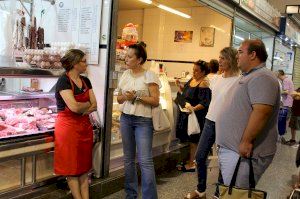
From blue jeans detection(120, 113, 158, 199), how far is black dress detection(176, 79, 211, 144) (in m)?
1.44

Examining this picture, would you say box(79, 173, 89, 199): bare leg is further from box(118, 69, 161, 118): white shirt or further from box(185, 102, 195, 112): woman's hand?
box(185, 102, 195, 112): woman's hand

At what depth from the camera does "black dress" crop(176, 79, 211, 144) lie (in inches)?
173

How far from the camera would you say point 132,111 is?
3.08 meters

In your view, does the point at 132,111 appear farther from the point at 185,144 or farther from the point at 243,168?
the point at 185,144

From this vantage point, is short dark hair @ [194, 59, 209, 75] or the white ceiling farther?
the white ceiling

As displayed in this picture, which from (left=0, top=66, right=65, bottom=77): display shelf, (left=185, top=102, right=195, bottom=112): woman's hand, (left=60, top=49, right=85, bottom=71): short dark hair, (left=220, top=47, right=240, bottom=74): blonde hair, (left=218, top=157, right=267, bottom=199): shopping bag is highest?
(left=220, top=47, right=240, bottom=74): blonde hair

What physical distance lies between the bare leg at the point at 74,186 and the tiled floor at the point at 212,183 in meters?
0.75

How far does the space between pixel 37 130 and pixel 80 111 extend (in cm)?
51

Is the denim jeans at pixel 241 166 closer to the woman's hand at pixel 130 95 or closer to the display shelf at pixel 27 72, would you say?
the woman's hand at pixel 130 95

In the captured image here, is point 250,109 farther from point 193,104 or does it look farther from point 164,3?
point 164,3

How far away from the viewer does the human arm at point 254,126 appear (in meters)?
2.19

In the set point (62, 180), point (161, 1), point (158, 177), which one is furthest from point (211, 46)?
point (62, 180)

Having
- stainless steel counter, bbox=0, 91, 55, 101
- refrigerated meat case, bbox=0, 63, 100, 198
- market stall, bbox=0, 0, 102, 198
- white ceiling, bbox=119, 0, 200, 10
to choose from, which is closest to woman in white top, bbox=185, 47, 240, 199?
market stall, bbox=0, 0, 102, 198

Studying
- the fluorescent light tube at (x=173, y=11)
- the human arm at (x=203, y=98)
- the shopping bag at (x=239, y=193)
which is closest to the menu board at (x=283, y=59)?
the fluorescent light tube at (x=173, y=11)
